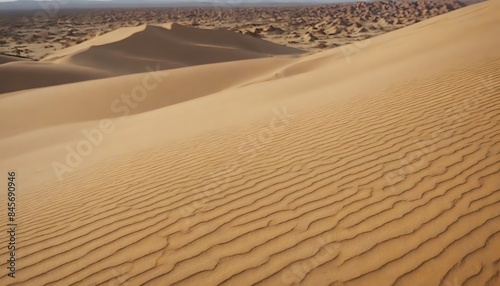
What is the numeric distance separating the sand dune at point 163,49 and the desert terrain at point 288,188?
1181 cm

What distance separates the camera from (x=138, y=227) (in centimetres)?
337

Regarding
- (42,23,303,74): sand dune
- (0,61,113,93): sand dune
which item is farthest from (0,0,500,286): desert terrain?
(42,23,303,74): sand dune

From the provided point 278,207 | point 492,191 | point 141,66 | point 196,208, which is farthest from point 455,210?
point 141,66

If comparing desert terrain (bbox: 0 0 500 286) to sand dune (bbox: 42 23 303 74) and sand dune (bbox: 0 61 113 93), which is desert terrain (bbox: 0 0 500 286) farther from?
sand dune (bbox: 42 23 303 74)

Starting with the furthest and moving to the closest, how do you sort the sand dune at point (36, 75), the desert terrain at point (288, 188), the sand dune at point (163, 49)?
the sand dune at point (163, 49), the sand dune at point (36, 75), the desert terrain at point (288, 188)

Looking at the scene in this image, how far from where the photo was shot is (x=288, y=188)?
3811 millimetres

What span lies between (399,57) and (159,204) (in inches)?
373

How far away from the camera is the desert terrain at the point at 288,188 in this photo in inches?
105

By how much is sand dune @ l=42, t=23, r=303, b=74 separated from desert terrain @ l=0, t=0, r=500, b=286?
11814mm

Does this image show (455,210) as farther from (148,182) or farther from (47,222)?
(47,222)

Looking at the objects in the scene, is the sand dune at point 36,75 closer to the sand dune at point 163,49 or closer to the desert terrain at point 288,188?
the sand dune at point 163,49

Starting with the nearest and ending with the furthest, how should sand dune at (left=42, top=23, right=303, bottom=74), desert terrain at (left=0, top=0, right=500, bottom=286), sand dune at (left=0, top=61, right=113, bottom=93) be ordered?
desert terrain at (left=0, top=0, right=500, bottom=286)
sand dune at (left=0, top=61, right=113, bottom=93)
sand dune at (left=42, top=23, right=303, bottom=74)

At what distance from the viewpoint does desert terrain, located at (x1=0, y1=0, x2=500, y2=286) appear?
2674 mm

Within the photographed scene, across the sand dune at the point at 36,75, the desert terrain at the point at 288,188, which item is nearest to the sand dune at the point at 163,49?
the sand dune at the point at 36,75
